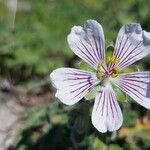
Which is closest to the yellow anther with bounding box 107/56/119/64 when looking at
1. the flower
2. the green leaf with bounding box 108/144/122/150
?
the flower

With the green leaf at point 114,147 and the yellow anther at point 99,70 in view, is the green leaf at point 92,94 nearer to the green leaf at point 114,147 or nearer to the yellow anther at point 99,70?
the yellow anther at point 99,70

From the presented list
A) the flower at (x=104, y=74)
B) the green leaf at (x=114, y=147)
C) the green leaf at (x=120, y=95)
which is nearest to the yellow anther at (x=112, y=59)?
the flower at (x=104, y=74)

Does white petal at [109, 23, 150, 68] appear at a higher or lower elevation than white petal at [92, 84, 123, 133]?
higher

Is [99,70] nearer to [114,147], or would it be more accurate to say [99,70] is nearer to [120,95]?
[120,95]

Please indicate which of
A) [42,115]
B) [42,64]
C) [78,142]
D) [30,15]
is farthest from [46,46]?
[78,142]

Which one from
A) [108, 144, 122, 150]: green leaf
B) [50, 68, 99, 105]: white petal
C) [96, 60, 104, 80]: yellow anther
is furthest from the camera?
[108, 144, 122, 150]: green leaf

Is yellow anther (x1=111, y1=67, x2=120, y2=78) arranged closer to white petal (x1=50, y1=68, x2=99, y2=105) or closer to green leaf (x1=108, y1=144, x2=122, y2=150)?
white petal (x1=50, y1=68, x2=99, y2=105)
